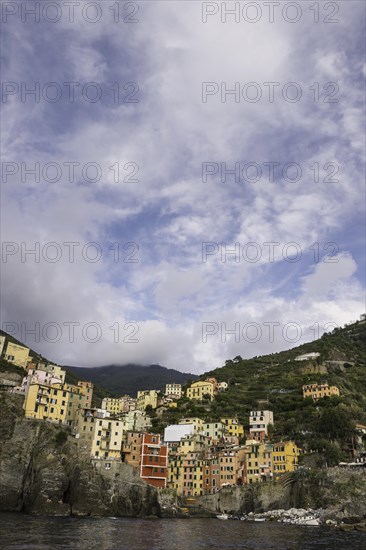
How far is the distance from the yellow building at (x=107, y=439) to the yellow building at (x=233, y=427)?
29831 mm

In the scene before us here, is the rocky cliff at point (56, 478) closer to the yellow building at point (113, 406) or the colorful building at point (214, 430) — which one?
the colorful building at point (214, 430)

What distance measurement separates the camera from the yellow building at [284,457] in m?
86.9

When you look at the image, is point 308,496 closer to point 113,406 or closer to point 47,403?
point 47,403

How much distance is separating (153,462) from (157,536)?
38789 millimetres

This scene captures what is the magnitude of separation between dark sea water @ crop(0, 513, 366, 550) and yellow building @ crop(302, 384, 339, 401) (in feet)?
207

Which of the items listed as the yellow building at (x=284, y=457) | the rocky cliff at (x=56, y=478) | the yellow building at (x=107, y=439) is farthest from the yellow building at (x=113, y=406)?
the rocky cliff at (x=56, y=478)

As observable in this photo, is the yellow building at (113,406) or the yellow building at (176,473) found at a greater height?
the yellow building at (113,406)

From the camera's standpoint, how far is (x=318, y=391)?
393ft

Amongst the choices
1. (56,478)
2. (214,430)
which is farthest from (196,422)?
(56,478)

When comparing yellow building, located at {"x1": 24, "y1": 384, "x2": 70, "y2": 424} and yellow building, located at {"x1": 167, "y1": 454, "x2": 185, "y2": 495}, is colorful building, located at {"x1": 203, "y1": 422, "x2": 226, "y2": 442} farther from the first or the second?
yellow building, located at {"x1": 24, "y1": 384, "x2": 70, "y2": 424}

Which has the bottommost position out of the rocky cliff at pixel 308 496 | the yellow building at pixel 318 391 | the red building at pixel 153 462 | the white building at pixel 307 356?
the rocky cliff at pixel 308 496

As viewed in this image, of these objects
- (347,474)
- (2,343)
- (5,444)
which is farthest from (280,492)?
(2,343)

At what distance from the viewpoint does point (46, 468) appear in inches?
2685

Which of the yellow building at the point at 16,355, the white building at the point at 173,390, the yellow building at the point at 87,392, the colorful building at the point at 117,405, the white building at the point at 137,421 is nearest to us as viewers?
the yellow building at the point at 87,392
